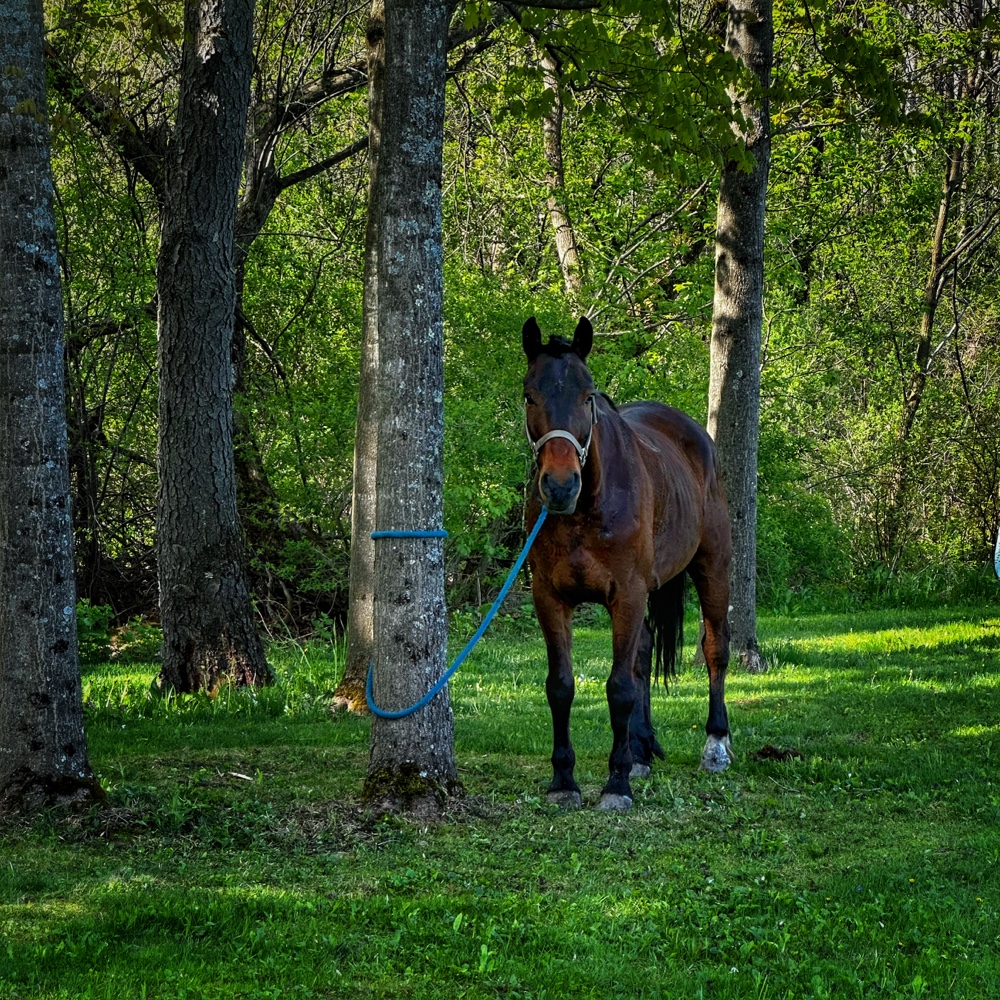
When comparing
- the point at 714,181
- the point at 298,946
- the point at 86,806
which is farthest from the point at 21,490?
the point at 714,181

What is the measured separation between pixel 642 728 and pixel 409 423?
2551 millimetres

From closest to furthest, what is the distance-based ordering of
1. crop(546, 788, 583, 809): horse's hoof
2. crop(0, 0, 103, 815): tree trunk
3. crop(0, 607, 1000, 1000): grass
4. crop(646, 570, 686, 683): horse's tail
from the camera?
crop(0, 607, 1000, 1000): grass
crop(0, 0, 103, 815): tree trunk
crop(546, 788, 583, 809): horse's hoof
crop(646, 570, 686, 683): horse's tail

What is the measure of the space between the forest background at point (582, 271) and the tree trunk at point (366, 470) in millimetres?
842

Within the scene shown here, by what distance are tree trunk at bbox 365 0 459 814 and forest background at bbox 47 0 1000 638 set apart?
1225 mm

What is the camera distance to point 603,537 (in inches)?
248

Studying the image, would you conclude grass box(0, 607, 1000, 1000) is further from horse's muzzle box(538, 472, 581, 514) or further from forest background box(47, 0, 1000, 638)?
forest background box(47, 0, 1000, 638)

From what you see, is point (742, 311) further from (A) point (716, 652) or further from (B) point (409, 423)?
(B) point (409, 423)

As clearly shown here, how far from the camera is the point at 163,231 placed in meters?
9.16

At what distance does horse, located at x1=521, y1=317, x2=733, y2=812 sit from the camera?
19.5 feet

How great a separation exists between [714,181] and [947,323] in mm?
6961

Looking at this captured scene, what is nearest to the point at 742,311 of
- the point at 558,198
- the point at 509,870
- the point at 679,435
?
the point at 679,435

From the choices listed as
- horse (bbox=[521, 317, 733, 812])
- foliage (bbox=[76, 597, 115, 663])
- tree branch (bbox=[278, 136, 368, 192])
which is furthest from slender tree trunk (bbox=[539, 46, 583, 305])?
horse (bbox=[521, 317, 733, 812])

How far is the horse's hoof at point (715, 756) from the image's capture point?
7.19m

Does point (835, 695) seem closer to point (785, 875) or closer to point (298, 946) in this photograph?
point (785, 875)
